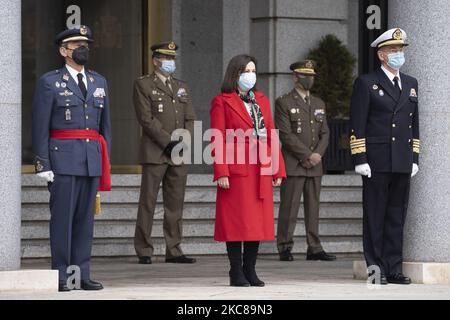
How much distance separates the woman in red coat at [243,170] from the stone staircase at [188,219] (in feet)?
13.4

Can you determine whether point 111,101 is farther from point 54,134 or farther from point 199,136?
point 54,134

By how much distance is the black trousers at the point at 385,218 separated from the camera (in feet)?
43.4

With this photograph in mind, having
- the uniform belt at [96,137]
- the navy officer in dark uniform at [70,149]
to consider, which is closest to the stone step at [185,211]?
the uniform belt at [96,137]

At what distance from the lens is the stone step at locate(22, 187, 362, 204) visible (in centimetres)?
1750

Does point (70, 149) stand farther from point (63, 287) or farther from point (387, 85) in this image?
point (387, 85)

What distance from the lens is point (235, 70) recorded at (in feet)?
42.6

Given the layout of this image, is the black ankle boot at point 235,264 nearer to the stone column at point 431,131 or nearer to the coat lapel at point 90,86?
the stone column at point 431,131

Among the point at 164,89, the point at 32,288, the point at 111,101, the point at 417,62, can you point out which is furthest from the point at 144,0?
the point at 32,288

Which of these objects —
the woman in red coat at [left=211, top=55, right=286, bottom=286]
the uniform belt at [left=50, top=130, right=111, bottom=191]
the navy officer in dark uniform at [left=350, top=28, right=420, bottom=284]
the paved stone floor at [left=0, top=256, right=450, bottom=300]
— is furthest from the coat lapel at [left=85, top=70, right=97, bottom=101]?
the navy officer in dark uniform at [left=350, top=28, right=420, bottom=284]

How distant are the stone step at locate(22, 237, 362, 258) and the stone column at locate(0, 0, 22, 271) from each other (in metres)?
4.03

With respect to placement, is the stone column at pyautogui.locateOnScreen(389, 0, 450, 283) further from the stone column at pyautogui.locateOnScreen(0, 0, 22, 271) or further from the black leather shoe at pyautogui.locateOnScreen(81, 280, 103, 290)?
the stone column at pyautogui.locateOnScreen(0, 0, 22, 271)
